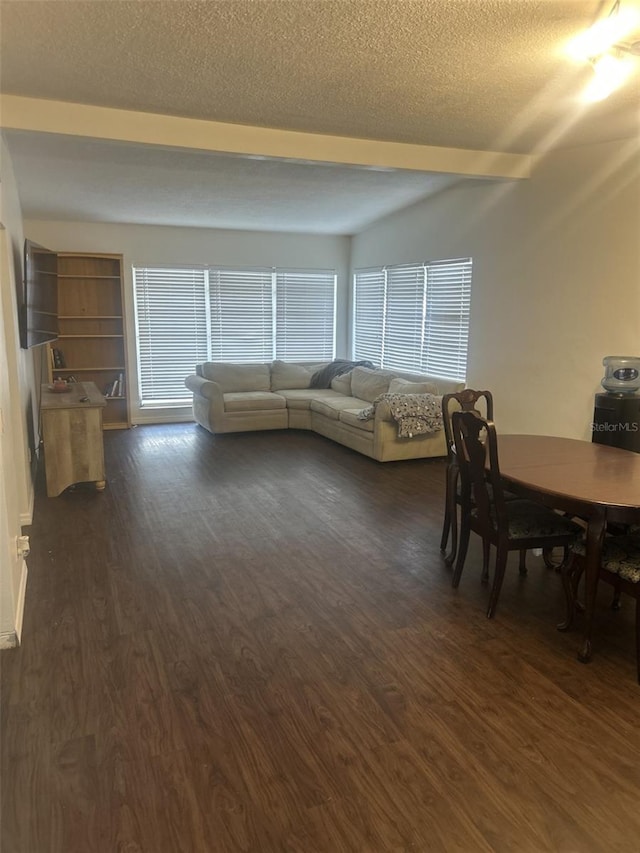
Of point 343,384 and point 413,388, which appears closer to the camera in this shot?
point 413,388

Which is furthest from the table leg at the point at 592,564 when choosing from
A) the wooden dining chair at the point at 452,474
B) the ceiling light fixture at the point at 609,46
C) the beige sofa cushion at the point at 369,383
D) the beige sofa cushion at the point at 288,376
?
the beige sofa cushion at the point at 288,376

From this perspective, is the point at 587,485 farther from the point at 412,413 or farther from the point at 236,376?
the point at 236,376

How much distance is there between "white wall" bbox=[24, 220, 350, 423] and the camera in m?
6.99

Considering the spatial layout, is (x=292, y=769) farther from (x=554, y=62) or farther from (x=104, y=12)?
(x=554, y=62)

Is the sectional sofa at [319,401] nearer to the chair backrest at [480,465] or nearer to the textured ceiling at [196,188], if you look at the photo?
the textured ceiling at [196,188]

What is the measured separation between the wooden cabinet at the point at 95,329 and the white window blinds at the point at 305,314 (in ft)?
7.18

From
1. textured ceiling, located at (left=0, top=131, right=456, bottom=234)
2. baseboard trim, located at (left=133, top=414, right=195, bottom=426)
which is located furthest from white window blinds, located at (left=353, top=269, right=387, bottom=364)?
baseboard trim, located at (left=133, top=414, right=195, bottom=426)

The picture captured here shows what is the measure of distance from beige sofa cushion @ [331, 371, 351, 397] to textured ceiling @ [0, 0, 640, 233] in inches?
130

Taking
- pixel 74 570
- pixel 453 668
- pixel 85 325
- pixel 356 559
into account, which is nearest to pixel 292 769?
pixel 453 668

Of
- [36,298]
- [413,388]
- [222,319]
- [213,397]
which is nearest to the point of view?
[36,298]

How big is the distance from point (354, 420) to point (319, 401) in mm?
990

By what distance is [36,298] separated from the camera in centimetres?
453

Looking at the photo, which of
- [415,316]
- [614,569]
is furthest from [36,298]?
[614,569]

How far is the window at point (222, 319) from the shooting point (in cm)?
762
